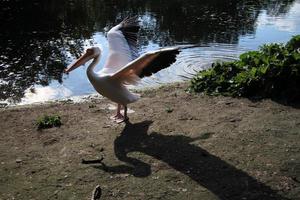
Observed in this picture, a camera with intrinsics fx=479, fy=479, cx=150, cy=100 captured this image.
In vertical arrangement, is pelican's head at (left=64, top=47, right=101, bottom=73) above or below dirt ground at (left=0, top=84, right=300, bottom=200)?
above

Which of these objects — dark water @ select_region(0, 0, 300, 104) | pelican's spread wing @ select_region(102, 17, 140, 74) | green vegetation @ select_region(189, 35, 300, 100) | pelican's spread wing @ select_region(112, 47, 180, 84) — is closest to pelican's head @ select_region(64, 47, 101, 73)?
pelican's spread wing @ select_region(102, 17, 140, 74)

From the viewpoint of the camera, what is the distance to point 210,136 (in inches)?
254

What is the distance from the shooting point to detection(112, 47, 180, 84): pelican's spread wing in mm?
6508

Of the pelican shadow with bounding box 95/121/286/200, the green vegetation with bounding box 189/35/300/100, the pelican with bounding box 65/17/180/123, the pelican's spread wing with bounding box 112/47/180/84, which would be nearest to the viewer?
the pelican shadow with bounding box 95/121/286/200

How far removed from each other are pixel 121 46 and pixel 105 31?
704 cm

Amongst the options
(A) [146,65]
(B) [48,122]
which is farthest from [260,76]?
(B) [48,122]

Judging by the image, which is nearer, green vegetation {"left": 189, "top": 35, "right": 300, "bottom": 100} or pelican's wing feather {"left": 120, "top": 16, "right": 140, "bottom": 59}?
green vegetation {"left": 189, "top": 35, "right": 300, "bottom": 100}

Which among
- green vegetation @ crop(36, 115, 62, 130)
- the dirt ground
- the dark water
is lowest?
the dark water

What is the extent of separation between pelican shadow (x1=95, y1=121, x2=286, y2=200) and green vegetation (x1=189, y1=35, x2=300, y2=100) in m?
1.92

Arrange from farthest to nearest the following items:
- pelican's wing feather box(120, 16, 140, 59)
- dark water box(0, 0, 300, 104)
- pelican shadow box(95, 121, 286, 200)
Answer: dark water box(0, 0, 300, 104) → pelican's wing feather box(120, 16, 140, 59) → pelican shadow box(95, 121, 286, 200)

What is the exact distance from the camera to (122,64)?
26.1 feet

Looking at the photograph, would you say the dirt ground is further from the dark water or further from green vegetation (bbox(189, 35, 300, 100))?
the dark water

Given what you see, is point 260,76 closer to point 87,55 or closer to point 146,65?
point 146,65

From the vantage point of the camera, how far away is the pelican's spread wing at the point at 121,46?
313 inches
